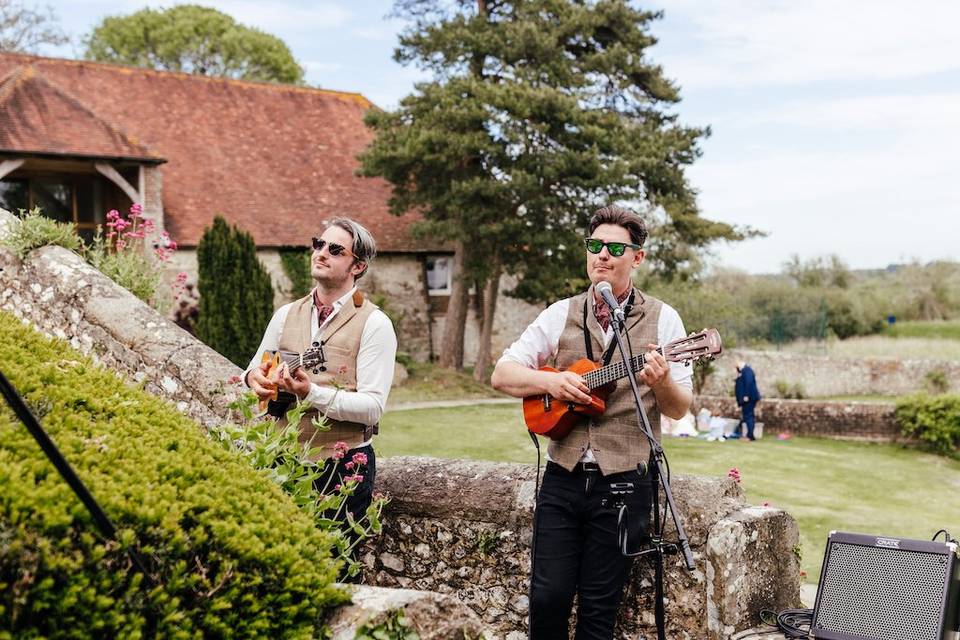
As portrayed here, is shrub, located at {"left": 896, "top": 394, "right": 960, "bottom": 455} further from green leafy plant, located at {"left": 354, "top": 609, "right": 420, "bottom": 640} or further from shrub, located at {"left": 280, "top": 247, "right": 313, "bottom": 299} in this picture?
green leafy plant, located at {"left": 354, "top": 609, "right": 420, "bottom": 640}

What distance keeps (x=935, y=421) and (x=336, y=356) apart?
1596cm

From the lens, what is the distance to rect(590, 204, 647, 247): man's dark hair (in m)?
3.50

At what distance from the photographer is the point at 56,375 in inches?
108

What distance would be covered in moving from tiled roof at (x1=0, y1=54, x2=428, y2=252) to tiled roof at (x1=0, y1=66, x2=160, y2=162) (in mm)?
1759

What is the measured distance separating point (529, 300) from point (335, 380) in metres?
21.9

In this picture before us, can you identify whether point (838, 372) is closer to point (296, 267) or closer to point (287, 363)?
point (296, 267)

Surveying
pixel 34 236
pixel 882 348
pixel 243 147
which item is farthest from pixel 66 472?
pixel 882 348

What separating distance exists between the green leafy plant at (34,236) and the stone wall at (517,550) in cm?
326

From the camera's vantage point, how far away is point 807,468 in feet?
46.8

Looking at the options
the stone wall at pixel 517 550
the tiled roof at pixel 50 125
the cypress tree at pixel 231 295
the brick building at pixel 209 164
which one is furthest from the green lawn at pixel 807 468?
the tiled roof at pixel 50 125

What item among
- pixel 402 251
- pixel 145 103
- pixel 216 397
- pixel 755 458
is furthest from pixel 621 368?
pixel 145 103

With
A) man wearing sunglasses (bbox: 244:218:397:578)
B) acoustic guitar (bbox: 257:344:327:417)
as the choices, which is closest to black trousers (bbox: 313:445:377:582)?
man wearing sunglasses (bbox: 244:218:397:578)

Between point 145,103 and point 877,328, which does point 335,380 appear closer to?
point 145,103

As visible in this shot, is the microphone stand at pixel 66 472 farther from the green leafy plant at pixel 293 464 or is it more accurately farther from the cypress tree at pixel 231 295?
the cypress tree at pixel 231 295
